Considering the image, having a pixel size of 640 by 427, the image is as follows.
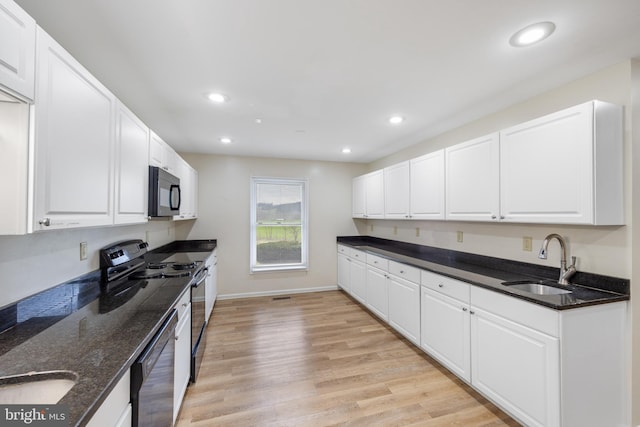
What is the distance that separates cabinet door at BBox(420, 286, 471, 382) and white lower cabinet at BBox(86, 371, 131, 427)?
86.6 inches

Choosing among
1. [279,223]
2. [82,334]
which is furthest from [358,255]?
[82,334]

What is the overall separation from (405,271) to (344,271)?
72.4 inches

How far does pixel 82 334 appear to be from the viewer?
117 cm

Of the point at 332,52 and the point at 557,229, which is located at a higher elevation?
the point at 332,52

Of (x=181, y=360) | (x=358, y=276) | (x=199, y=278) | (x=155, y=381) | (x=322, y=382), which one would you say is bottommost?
(x=322, y=382)

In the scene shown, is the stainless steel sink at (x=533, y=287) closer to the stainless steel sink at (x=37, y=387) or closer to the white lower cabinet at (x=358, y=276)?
the white lower cabinet at (x=358, y=276)

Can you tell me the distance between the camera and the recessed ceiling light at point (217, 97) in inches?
87.2

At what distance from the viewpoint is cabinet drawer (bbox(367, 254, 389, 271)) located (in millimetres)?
3319

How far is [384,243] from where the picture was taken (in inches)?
176

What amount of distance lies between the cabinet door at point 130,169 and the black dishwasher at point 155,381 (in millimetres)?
783

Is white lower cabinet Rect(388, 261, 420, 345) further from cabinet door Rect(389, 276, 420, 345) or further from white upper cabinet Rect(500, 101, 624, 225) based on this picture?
white upper cabinet Rect(500, 101, 624, 225)

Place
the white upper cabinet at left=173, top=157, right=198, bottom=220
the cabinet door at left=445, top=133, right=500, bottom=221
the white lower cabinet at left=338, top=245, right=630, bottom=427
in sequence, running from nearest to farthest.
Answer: the white lower cabinet at left=338, top=245, right=630, bottom=427, the cabinet door at left=445, top=133, right=500, bottom=221, the white upper cabinet at left=173, top=157, right=198, bottom=220

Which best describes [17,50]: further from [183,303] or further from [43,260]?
[183,303]

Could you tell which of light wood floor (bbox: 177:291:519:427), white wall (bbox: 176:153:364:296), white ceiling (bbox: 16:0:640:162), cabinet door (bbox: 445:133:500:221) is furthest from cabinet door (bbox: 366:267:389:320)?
white ceiling (bbox: 16:0:640:162)
